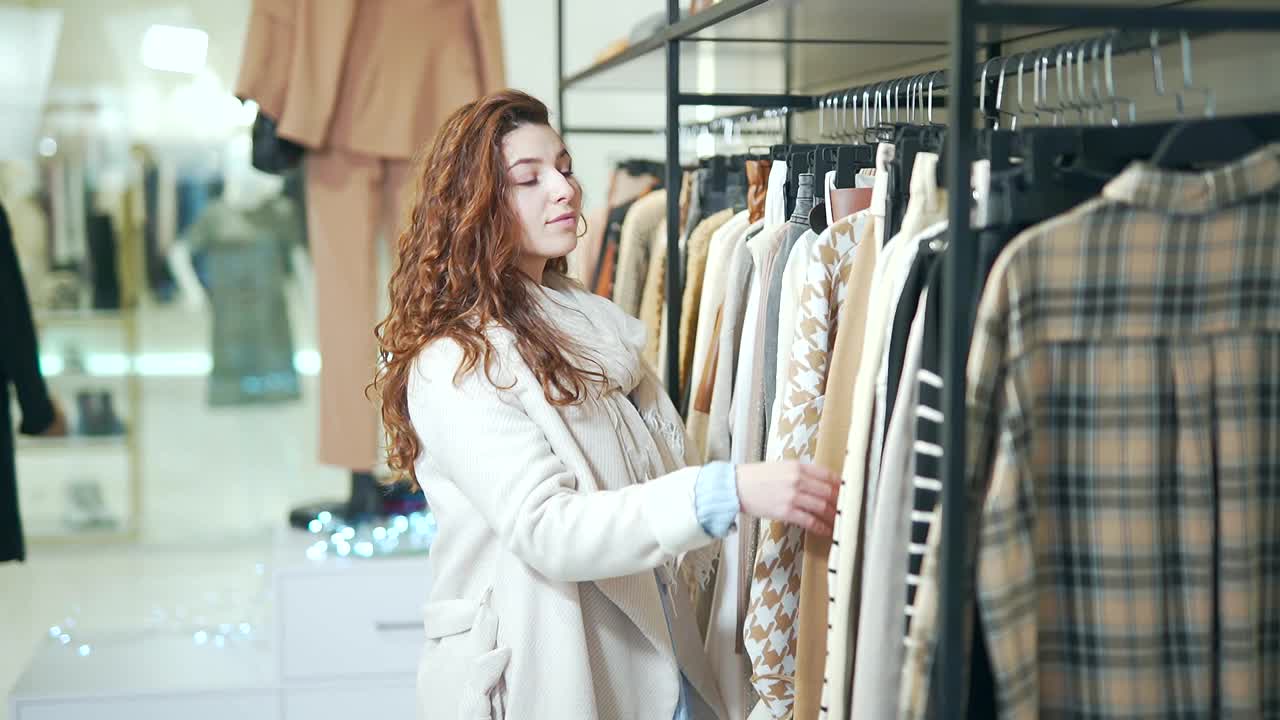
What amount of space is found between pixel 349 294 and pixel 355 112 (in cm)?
48

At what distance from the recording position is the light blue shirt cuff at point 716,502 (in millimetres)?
1391

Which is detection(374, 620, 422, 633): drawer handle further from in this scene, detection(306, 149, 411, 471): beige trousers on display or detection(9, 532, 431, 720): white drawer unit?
detection(306, 149, 411, 471): beige trousers on display

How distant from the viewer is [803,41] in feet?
7.18

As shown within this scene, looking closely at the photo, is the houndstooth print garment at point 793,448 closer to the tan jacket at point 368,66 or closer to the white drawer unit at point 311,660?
the white drawer unit at point 311,660

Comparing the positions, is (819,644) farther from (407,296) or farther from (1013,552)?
(407,296)

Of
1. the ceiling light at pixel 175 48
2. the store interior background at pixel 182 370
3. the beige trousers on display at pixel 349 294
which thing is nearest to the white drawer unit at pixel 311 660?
the beige trousers on display at pixel 349 294

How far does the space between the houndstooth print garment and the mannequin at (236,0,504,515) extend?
192 cm

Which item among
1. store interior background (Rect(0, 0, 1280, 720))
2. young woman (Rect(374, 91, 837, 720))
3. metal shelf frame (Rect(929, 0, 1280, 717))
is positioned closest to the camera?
metal shelf frame (Rect(929, 0, 1280, 717))

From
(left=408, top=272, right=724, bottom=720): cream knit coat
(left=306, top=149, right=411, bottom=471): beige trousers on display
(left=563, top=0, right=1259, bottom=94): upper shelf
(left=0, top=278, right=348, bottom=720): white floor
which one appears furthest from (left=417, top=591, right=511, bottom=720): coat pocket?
(left=0, top=278, right=348, bottom=720): white floor

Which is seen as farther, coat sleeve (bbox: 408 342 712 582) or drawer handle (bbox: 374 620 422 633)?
drawer handle (bbox: 374 620 422 633)

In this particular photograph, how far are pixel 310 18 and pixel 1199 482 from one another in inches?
107

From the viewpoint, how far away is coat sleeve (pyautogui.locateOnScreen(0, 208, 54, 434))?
300 centimetres

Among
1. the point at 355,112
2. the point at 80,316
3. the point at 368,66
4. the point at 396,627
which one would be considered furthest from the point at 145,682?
the point at 80,316

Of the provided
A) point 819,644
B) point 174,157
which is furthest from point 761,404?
point 174,157
